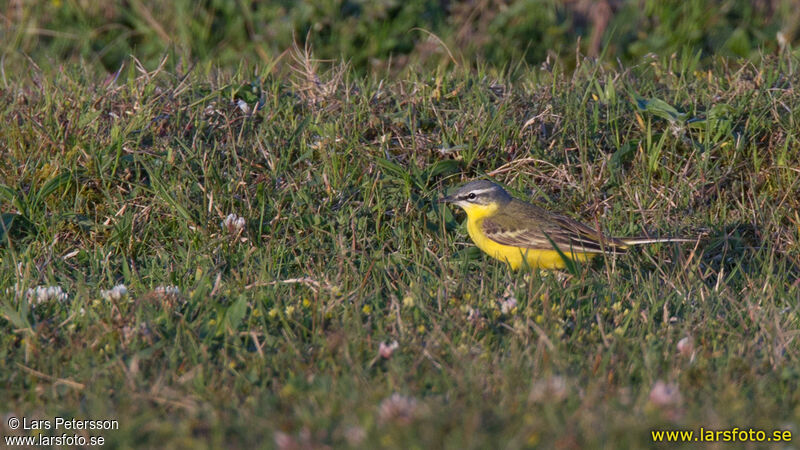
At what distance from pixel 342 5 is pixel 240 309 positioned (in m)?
5.75

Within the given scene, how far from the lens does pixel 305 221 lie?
634 cm

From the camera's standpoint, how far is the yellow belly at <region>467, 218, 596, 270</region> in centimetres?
599

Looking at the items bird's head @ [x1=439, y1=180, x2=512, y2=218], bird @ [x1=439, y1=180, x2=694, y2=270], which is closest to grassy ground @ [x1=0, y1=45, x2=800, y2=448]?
bird @ [x1=439, y1=180, x2=694, y2=270]

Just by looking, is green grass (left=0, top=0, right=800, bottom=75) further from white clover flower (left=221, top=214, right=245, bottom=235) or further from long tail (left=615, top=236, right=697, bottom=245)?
long tail (left=615, top=236, right=697, bottom=245)

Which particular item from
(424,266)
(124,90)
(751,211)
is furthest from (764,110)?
(124,90)

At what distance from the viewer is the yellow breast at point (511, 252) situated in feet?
19.7

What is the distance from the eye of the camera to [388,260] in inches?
232

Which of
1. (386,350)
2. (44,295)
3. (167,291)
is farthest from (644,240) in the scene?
(44,295)

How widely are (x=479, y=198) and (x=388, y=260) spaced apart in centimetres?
78

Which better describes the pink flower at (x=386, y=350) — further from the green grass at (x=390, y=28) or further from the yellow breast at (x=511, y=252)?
the green grass at (x=390, y=28)

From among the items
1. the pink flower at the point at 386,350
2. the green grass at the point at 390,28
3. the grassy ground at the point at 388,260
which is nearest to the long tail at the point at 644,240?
the grassy ground at the point at 388,260

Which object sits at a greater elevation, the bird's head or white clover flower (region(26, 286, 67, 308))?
the bird's head

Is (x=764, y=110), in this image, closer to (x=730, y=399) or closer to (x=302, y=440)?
(x=730, y=399)

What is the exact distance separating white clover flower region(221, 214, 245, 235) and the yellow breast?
1490mm
